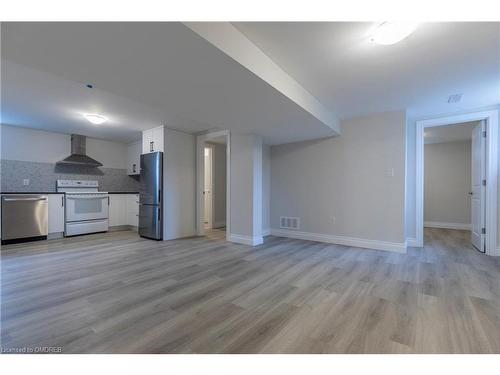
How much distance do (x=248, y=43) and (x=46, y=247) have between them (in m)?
4.28

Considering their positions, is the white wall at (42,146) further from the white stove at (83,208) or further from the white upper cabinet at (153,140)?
the white upper cabinet at (153,140)

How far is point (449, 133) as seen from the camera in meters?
4.85

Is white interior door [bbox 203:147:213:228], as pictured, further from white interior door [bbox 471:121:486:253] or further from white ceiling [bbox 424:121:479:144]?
white interior door [bbox 471:121:486:253]

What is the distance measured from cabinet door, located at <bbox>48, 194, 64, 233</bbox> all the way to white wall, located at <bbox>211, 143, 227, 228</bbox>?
310 cm

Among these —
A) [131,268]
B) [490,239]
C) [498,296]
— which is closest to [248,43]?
[131,268]

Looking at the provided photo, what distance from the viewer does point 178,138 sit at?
443cm

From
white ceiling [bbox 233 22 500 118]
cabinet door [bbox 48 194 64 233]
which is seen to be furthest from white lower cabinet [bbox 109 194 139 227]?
white ceiling [bbox 233 22 500 118]

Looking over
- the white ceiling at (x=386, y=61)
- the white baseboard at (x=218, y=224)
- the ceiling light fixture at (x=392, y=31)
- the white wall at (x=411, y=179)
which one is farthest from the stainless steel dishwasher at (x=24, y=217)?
the white wall at (x=411, y=179)

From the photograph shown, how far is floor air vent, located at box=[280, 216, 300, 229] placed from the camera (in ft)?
14.4

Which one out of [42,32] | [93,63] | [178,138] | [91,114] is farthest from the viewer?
[178,138]

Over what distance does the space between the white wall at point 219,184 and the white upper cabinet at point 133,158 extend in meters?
1.87

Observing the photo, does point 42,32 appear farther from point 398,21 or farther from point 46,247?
point 46,247

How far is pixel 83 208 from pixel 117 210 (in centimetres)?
75

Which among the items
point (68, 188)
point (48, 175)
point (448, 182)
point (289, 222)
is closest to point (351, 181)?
point (289, 222)
